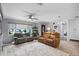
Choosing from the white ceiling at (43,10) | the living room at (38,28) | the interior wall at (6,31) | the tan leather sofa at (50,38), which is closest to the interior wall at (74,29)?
the living room at (38,28)

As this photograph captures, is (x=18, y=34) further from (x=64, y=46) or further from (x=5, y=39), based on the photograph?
(x=64, y=46)

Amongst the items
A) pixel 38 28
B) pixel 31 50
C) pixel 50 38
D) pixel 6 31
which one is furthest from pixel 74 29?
pixel 6 31

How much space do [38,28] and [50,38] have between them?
1.28 ft

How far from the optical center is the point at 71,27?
206cm

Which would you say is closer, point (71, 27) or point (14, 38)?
point (14, 38)

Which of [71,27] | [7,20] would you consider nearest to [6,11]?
[7,20]

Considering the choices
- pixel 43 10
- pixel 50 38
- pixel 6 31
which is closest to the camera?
pixel 6 31

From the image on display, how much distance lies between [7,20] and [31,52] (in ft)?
2.73

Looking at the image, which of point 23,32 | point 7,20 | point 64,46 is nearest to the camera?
point 7,20

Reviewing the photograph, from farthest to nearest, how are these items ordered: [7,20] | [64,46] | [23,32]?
[64,46] → [23,32] → [7,20]

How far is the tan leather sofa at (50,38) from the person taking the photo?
200 cm

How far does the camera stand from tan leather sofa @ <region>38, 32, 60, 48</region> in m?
2.00

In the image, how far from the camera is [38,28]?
6.73 feet

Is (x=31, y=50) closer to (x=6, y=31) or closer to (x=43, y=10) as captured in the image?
(x=6, y=31)
